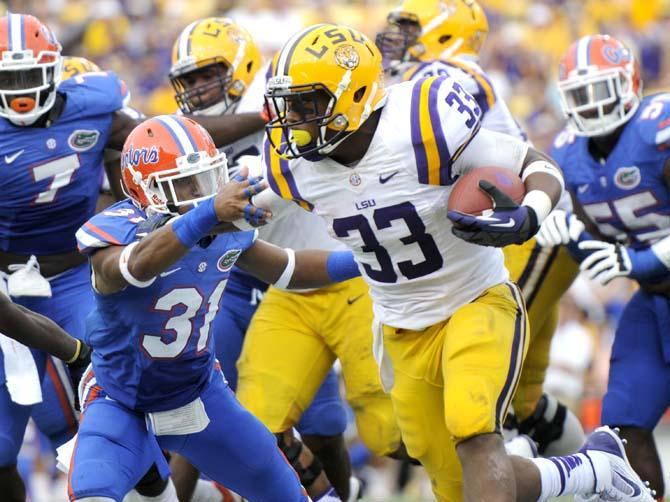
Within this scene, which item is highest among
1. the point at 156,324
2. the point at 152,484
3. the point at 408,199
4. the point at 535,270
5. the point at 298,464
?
the point at 408,199

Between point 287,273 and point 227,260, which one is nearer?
point 227,260

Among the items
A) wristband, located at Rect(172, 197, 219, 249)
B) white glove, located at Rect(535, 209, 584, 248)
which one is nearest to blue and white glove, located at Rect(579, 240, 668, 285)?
white glove, located at Rect(535, 209, 584, 248)

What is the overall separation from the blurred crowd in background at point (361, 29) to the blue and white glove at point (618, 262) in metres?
7.06

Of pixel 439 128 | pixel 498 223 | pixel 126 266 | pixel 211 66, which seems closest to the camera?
pixel 498 223

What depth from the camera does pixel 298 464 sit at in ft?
17.9

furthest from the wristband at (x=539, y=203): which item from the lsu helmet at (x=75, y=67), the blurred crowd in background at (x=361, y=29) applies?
the blurred crowd in background at (x=361, y=29)

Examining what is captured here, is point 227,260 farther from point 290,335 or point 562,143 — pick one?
point 562,143

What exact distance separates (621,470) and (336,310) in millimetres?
1391

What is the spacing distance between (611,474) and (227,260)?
5.36ft

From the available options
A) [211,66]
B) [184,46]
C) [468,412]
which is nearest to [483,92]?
[211,66]

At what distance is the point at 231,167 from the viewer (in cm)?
583

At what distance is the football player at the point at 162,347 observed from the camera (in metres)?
4.23

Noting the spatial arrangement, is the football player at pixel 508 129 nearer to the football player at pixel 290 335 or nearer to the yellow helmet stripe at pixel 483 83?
the yellow helmet stripe at pixel 483 83

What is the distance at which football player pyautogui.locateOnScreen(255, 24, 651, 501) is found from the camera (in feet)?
13.6
